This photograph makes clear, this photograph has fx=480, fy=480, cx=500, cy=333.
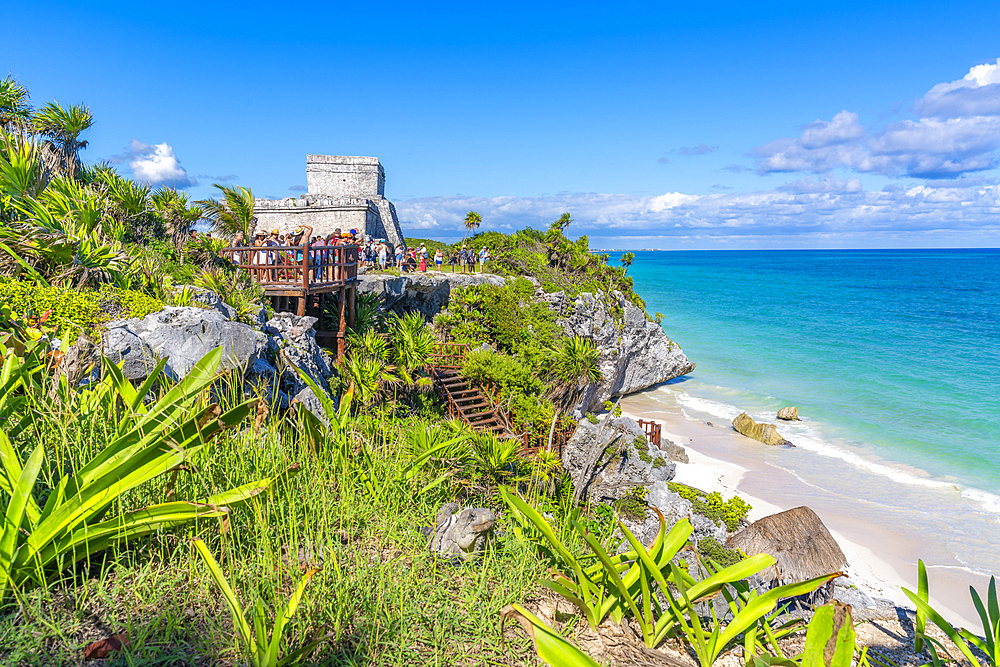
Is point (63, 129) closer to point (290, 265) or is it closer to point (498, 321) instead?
point (290, 265)

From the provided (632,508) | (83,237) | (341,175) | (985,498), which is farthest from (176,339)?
(341,175)

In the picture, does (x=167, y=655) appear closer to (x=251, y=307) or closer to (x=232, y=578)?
(x=232, y=578)

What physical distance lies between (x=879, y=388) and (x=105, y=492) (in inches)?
1259

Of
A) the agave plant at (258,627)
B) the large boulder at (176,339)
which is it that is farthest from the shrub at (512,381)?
the agave plant at (258,627)

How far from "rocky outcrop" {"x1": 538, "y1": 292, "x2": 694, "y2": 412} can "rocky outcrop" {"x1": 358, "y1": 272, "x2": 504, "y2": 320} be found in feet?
11.4

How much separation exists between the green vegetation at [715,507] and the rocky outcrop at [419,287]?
10.8 metres

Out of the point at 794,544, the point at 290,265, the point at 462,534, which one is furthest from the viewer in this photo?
the point at 290,265

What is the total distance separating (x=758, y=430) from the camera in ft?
63.3

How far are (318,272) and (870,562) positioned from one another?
16.0 meters

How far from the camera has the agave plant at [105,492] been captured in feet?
6.37

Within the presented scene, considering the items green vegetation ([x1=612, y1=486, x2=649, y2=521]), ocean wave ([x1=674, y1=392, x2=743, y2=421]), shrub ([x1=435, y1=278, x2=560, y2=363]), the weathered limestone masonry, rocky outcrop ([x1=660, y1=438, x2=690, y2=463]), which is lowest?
ocean wave ([x1=674, y1=392, x2=743, y2=421])

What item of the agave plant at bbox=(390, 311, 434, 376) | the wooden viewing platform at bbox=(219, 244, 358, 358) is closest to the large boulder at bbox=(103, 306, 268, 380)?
the wooden viewing platform at bbox=(219, 244, 358, 358)

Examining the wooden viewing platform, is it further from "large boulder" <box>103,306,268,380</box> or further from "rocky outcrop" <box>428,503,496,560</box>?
"rocky outcrop" <box>428,503,496,560</box>

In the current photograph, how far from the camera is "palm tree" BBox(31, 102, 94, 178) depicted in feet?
36.6
